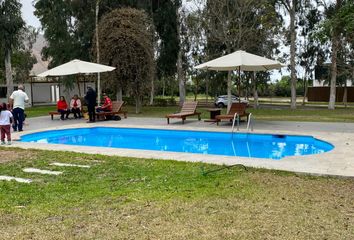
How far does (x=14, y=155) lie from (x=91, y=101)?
8.06 metres

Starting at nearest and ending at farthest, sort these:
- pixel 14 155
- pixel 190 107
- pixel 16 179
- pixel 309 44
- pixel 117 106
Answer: pixel 16 179, pixel 14 155, pixel 190 107, pixel 117 106, pixel 309 44

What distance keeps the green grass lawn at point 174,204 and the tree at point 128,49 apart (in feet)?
46.8

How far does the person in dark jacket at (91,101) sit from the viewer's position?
55.3ft

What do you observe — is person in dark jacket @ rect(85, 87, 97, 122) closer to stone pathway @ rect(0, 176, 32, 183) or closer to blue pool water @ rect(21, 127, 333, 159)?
blue pool water @ rect(21, 127, 333, 159)

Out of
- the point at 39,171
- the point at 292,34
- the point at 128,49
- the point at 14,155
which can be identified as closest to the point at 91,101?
the point at 128,49

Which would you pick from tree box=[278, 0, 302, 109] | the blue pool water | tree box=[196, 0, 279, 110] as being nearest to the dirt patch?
the blue pool water

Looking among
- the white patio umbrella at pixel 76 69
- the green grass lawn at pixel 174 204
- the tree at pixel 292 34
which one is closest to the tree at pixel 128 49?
the white patio umbrella at pixel 76 69

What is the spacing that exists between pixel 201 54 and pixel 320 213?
104ft

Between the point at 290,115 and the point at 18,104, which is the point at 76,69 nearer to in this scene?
the point at 18,104

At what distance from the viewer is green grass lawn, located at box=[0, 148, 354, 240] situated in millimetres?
4215

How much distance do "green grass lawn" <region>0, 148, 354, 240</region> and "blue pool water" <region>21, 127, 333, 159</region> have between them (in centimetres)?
362

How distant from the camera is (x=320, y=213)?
4738 millimetres

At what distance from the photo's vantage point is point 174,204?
16.9 ft

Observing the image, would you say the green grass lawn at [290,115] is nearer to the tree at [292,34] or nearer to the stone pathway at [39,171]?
the tree at [292,34]
